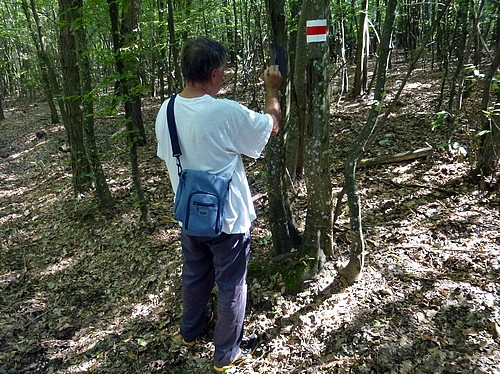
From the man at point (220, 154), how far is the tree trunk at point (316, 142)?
1.62ft

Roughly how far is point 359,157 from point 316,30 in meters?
1.17

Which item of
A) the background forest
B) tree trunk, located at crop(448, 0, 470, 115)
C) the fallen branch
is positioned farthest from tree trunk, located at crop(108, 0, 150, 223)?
tree trunk, located at crop(448, 0, 470, 115)

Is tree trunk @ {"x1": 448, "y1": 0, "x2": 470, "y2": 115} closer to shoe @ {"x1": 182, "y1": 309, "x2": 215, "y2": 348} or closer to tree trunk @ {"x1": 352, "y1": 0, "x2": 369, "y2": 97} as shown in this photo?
tree trunk @ {"x1": 352, "y1": 0, "x2": 369, "y2": 97}

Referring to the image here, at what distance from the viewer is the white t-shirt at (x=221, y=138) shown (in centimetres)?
251

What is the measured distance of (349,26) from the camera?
18.8 m

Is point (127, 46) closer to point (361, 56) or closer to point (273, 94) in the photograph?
point (273, 94)

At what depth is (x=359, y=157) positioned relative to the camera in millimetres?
3373

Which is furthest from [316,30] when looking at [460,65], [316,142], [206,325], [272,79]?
[460,65]

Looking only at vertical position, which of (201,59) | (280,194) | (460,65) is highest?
(201,59)

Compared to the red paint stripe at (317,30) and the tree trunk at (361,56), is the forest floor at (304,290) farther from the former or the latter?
the tree trunk at (361,56)

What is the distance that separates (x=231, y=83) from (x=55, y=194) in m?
11.1

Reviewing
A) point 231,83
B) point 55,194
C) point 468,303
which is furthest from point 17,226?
point 231,83

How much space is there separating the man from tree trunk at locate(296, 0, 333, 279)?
0.49m

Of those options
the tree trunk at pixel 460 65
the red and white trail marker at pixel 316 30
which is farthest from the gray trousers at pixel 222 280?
the tree trunk at pixel 460 65
